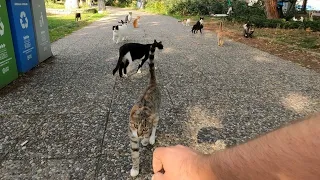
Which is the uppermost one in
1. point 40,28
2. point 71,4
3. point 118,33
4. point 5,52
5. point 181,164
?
point 71,4

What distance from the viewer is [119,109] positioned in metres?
4.57

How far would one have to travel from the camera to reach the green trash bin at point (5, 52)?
210 inches

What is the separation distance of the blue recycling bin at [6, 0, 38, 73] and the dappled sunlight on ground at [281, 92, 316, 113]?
5464mm

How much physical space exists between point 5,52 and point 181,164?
5.39 m

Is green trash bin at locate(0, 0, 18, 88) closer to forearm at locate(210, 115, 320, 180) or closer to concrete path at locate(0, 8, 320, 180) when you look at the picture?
concrete path at locate(0, 8, 320, 180)

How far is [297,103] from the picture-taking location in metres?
5.09

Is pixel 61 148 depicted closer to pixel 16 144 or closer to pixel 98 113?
pixel 16 144

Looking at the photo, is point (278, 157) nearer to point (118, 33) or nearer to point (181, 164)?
point (181, 164)

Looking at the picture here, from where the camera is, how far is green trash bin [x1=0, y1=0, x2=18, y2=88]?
5332mm

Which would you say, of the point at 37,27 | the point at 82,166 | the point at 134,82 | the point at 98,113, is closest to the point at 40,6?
the point at 37,27

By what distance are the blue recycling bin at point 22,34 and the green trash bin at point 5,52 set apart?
26cm

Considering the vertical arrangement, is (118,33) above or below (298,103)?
above

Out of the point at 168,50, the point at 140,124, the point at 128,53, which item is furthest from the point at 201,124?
the point at 168,50

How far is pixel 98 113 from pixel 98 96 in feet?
2.68
